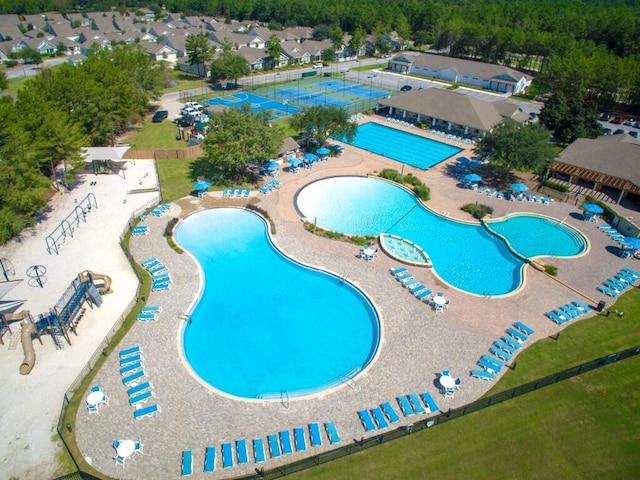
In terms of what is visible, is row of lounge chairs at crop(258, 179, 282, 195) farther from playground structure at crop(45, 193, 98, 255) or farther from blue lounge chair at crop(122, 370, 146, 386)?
blue lounge chair at crop(122, 370, 146, 386)

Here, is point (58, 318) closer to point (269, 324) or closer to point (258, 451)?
point (269, 324)

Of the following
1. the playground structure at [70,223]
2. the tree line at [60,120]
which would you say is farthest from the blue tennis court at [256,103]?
the playground structure at [70,223]

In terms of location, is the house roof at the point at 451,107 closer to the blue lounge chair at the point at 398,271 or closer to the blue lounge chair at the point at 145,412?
the blue lounge chair at the point at 398,271

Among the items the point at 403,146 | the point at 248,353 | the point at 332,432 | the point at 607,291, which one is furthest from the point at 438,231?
the point at 332,432

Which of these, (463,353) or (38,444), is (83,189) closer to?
(38,444)

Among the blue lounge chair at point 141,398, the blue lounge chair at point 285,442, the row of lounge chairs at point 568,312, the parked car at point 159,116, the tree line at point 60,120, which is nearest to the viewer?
the blue lounge chair at point 285,442

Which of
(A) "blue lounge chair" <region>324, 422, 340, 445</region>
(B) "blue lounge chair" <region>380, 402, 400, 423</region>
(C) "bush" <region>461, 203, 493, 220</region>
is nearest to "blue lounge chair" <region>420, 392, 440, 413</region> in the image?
(B) "blue lounge chair" <region>380, 402, 400, 423</region>

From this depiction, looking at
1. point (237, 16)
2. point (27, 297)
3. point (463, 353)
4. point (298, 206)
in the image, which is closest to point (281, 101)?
point (298, 206)
